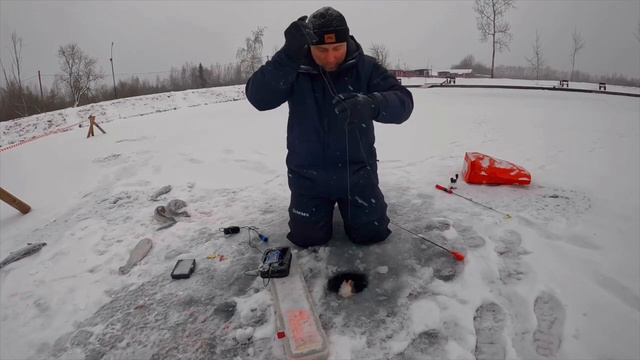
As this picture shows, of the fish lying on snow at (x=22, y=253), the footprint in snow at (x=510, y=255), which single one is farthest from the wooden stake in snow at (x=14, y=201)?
the footprint in snow at (x=510, y=255)

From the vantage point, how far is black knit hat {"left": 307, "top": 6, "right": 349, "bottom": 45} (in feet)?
7.80

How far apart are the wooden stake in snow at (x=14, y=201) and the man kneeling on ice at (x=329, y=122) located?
10.9 ft

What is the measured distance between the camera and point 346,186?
108 inches

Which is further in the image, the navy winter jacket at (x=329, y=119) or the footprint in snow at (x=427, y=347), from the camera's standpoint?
the navy winter jacket at (x=329, y=119)

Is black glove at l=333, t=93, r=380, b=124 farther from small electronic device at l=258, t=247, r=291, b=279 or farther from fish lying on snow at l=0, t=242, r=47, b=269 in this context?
fish lying on snow at l=0, t=242, r=47, b=269

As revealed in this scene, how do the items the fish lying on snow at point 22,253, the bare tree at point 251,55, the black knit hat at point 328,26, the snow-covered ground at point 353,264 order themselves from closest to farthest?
the snow-covered ground at point 353,264
the black knit hat at point 328,26
the fish lying on snow at point 22,253
the bare tree at point 251,55

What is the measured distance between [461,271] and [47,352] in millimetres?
2685

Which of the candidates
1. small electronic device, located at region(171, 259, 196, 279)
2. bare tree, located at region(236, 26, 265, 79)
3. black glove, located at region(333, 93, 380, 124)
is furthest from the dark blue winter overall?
bare tree, located at region(236, 26, 265, 79)

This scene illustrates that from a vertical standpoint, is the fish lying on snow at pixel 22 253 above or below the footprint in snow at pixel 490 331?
above

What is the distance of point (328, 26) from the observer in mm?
2377

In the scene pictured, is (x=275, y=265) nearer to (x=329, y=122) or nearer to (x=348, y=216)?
(x=348, y=216)

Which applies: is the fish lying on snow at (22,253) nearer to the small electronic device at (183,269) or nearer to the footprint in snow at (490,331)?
the small electronic device at (183,269)

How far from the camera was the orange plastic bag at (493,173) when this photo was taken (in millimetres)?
3922

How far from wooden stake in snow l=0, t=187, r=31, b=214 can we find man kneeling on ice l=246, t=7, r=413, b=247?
10.9 ft
